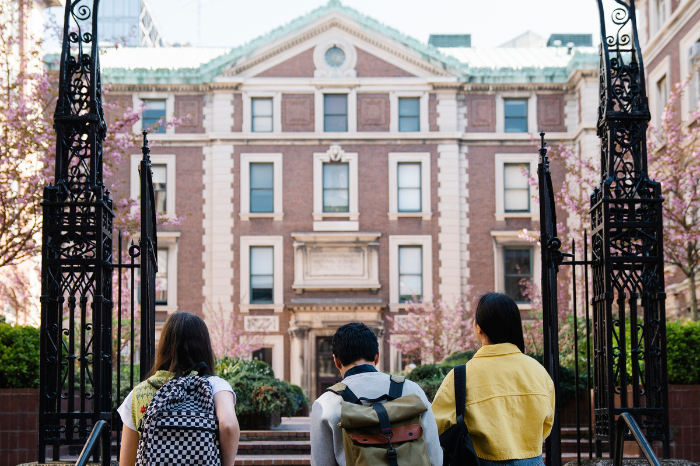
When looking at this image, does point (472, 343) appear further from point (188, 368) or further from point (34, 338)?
point (188, 368)

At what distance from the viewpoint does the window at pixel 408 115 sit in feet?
104

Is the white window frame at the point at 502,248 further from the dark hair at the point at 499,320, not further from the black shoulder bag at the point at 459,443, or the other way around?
the black shoulder bag at the point at 459,443

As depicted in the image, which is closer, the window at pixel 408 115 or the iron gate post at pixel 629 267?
the iron gate post at pixel 629 267

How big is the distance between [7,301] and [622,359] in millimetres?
16773

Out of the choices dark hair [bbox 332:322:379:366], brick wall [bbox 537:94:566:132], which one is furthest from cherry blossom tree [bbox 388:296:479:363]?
dark hair [bbox 332:322:379:366]

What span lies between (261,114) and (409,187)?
569 cm

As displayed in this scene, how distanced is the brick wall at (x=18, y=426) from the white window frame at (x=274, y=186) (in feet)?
71.4

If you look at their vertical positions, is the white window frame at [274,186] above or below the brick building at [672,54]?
below

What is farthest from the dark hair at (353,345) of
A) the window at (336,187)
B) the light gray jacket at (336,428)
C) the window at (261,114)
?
the window at (261,114)

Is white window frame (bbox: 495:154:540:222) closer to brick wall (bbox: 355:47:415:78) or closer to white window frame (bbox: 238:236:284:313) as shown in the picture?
brick wall (bbox: 355:47:415:78)

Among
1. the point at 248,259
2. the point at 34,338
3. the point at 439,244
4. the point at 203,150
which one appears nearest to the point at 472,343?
the point at 439,244

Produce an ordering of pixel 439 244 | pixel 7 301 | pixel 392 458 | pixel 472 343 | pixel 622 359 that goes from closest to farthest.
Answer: pixel 392 458 → pixel 622 359 → pixel 7 301 → pixel 472 343 → pixel 439 244

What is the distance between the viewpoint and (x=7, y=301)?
20594 millimetres

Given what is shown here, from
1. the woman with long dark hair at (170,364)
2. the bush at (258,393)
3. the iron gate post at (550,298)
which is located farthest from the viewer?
the bush at (258,393)
